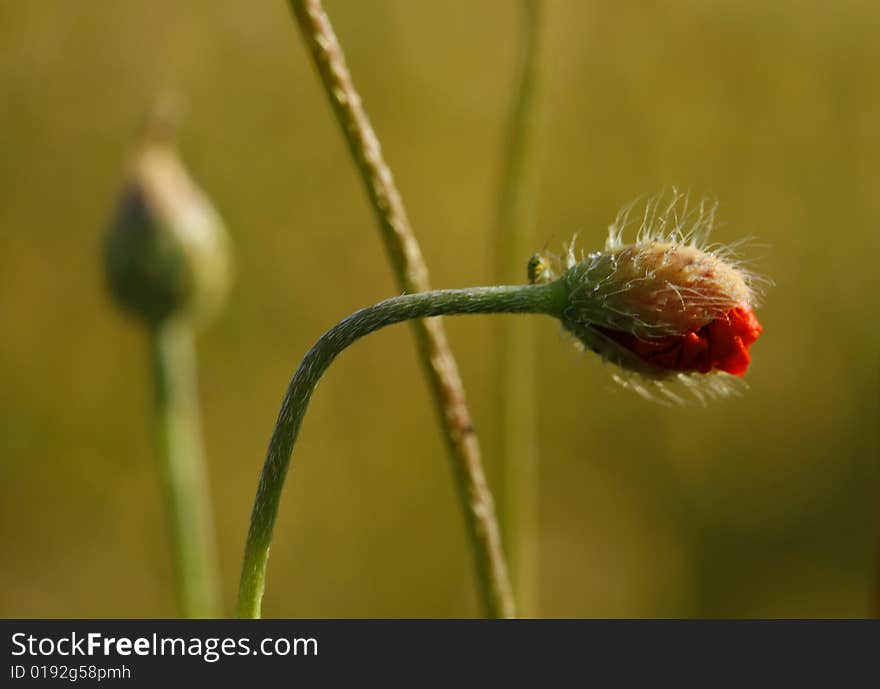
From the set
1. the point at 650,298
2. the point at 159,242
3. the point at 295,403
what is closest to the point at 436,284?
the point at 159,242

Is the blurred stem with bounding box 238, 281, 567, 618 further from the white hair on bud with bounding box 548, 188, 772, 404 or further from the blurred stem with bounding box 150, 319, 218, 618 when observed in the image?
the blurred stem with bounding box 150, 319, 218, 618

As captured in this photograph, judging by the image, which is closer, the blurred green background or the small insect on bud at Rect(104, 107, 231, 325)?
the small insect on bud at Rect(104, 107, 231, 325)

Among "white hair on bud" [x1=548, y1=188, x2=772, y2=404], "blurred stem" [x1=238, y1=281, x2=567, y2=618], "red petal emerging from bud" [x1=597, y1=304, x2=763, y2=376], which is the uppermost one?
"white hair on bud" [x1=548, y1=188, x2=772, y2=404]

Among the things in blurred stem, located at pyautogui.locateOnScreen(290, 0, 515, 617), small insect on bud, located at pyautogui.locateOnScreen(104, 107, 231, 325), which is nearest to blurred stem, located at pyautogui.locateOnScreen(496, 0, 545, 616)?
blurred stem, located at pyautogui.locateOnScreen(290, 0, 515, 617)

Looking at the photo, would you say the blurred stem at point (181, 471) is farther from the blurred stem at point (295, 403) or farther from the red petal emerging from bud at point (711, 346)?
the red petal emerging from bud at point (711, 346)

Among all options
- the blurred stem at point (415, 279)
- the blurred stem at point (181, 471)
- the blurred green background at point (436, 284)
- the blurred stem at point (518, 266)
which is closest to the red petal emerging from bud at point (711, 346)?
the blurred stem at point (415, 279)

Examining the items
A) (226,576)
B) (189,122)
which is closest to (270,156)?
(189,122)
